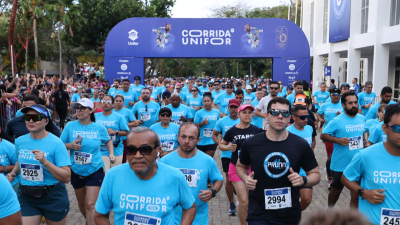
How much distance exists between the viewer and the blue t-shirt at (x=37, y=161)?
13.0 feet

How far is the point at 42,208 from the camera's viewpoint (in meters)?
4.05

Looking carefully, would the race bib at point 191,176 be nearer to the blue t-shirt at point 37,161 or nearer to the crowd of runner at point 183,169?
the crowd of runner at point 183,169

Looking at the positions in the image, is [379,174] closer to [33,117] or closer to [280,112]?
[280,112]

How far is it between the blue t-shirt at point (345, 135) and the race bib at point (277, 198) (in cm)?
280

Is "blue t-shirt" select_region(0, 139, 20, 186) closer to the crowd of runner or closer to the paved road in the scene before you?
the crowd of runner

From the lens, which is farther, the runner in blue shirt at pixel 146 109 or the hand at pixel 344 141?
the runner in blue shirt at pixel 146 109

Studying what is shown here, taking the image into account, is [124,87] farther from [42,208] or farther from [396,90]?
[396,90]

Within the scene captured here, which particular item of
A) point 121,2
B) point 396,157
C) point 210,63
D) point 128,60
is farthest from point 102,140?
point 210,63

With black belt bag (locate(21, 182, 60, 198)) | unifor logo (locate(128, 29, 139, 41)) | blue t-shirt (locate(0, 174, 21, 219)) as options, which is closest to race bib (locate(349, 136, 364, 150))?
black belt bag (locate(21, 182, 60, 198))

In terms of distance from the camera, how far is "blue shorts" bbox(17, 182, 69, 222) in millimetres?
4016

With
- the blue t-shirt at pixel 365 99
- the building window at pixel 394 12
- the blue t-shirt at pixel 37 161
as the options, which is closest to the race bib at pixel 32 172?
the blue t-shirt at pixel 37 161

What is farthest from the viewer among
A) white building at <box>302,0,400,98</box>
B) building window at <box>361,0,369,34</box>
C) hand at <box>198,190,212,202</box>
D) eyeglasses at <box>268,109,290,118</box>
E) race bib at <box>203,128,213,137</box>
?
building window at <box>361,0,369,34</box>

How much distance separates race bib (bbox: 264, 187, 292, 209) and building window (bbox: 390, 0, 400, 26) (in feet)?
62.9

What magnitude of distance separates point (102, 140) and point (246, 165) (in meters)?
2.68
